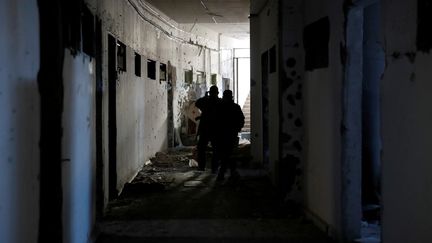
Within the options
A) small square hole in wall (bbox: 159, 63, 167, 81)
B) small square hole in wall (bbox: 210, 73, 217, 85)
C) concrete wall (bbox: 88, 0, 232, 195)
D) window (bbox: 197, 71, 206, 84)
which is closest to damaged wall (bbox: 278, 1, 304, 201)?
concrete wall (bbox: 88, 0, 232, 195)

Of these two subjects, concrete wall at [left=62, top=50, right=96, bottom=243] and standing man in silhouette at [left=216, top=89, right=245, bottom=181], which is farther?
standing man in silhouette at [left=216, top=89, right=245, bottom=181]

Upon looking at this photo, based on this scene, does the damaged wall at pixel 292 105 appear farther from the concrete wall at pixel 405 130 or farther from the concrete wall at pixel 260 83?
the concrete wall at pixel 405 130

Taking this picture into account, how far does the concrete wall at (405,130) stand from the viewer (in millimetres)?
3455

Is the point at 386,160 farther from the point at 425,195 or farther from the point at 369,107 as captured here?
the point at 369,107

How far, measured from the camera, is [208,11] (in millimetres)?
13859

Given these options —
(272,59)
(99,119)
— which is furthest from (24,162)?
(272,59)

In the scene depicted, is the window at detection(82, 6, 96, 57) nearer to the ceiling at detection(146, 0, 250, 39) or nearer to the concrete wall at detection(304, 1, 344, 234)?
the concrete wall at detection(304, 1, 344, 234)

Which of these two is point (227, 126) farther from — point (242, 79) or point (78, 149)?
point (242, 79)

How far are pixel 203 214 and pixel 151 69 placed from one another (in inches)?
245

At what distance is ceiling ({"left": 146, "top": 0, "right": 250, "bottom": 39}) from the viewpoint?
1237cm

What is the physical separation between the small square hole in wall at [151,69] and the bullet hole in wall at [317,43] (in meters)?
5.77

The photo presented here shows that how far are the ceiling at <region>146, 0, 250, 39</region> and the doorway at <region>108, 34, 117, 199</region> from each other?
15.1 feet

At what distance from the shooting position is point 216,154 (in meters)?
10.4

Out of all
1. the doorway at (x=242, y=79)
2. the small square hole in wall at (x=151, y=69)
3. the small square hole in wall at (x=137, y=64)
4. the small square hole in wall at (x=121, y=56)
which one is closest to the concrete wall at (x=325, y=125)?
the small square hole in wall at (x=121, y=56)
